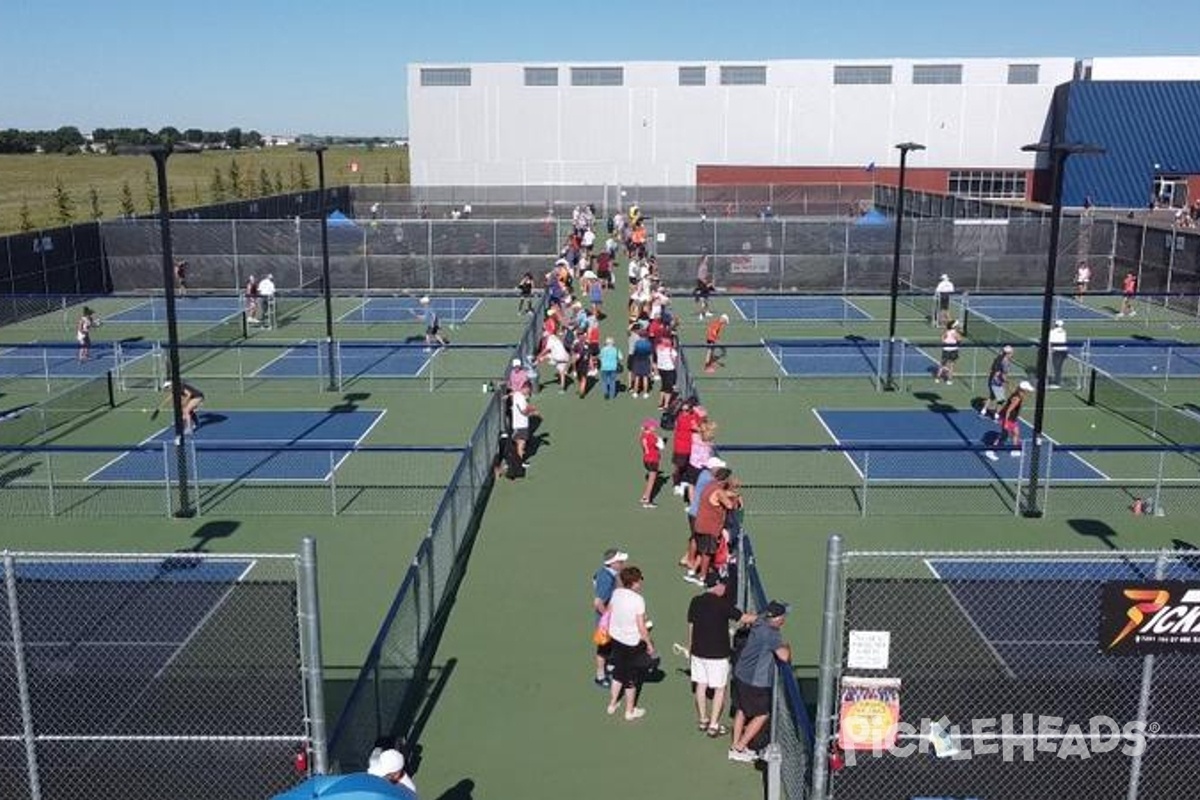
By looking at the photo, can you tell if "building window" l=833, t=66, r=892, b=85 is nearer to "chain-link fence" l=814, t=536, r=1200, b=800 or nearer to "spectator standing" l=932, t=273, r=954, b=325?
"spectator standing" l=932, t=273, r=954, b=325

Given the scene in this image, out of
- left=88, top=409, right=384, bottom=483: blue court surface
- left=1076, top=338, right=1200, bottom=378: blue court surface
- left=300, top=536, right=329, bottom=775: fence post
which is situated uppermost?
left=300, top=536, right=329, bottom=775: fence post

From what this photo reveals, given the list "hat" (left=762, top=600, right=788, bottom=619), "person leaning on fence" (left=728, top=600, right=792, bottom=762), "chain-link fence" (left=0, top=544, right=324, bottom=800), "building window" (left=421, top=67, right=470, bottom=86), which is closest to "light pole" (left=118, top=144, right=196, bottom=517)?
"chain-link fence" (left=0, top=544, right=324, bottom=800)

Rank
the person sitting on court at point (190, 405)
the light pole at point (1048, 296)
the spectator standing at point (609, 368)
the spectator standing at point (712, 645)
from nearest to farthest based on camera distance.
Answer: the spectator standing at point (712, 645)
the light pole at point (1048, 296)
the person sitting on court at point (190, 405)
the spectator standing at point (609, 368)

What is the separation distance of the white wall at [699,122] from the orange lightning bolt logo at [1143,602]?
210ft

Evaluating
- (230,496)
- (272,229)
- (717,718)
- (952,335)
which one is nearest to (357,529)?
(230,496)

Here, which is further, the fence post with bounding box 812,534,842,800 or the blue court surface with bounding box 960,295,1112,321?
the blue court surface with bounding box 960,295,1112,321

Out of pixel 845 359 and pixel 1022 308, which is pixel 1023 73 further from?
pixel 845 359

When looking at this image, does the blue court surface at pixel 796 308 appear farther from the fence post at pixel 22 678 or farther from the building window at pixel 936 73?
the building window at pixel 936 73

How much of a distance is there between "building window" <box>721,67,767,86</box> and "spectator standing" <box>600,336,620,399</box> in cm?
4908

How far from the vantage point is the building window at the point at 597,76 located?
228 feet

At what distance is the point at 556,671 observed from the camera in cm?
1149

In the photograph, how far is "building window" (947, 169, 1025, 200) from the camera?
69.1 metres

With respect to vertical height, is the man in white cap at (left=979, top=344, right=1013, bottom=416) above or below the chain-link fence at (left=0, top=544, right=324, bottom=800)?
above

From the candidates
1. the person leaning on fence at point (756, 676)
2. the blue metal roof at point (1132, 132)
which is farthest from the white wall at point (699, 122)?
the person leaning on fence at point (756, 676)
